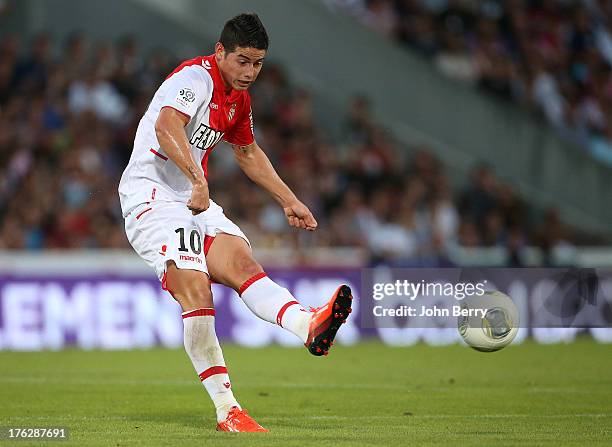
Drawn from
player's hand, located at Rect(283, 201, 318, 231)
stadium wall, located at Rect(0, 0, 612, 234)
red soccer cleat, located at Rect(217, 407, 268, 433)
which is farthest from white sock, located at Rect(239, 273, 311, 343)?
stadium wall, located at Rect(0, 0, 612, 234)

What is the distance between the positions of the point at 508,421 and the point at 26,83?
12534mm

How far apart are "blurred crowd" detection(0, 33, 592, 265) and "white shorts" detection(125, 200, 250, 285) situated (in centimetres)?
963

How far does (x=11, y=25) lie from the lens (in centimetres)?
2172

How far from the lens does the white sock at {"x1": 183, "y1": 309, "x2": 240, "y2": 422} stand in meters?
7.94

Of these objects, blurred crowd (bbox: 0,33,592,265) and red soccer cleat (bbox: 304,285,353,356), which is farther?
blurred crowd (bbox: 0,33,592,265)

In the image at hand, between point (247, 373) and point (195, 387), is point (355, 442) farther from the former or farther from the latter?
point (247, 373)

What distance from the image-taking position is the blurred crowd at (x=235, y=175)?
18.1 metres

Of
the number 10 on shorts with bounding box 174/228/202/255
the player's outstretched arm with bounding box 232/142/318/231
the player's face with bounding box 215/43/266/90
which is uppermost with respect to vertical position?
the player's face with bounding box 215/43/266/90

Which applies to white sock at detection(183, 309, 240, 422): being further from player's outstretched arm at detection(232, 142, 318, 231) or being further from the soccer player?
player's outstretched arm at detection(232, 142, 318, 231)

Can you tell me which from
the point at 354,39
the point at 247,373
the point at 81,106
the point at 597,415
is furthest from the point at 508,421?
the point at 354,39

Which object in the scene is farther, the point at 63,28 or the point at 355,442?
the point at 63,28

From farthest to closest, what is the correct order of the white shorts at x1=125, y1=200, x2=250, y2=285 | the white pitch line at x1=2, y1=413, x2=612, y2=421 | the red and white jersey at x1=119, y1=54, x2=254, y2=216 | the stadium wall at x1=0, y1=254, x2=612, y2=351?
the stadium wall at x1=0, y1=254, x2=612, y2=351 → the white pitch line at x1=2, y1=413, x2=612, y2=421 → the red and white jersey at x1=119, y1=54, x2=254, y2=216 → the white shorts at x1=125, y1=200, x2=250, y2=285

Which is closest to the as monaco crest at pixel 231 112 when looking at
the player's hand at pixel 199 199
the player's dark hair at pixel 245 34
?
the player's dark hair at pixel 245 34

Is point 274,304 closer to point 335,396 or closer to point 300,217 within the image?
point 300,217
